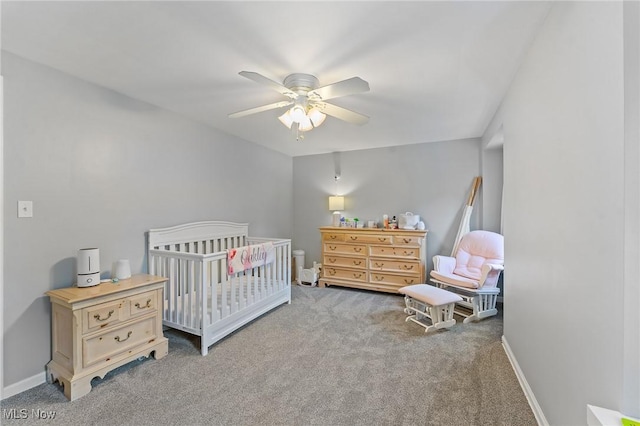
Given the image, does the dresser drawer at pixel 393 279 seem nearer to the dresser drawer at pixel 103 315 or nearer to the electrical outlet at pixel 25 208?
the dresser drawer at pixel 103 315

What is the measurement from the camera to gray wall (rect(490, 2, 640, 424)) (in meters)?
0.91

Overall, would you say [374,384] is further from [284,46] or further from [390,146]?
[390,146]

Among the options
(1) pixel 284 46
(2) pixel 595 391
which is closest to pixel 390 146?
(1) pixel 284 46

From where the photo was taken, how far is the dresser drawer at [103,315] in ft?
6.21

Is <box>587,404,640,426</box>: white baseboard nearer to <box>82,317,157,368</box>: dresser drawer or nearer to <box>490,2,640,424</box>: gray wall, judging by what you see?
<box>490,2,640,424</box>: gray wall

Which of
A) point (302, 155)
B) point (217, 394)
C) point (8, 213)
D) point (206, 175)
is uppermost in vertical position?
point (302, 155)

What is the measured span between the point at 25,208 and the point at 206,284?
1.35 meters

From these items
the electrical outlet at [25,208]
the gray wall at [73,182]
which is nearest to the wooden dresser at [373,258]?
the gray wall at [73,182]

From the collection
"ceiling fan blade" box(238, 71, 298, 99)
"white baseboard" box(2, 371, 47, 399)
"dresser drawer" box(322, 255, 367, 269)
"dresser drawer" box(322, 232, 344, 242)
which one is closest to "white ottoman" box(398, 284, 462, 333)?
"dresser drawer" box(322, 255, 367, 269)

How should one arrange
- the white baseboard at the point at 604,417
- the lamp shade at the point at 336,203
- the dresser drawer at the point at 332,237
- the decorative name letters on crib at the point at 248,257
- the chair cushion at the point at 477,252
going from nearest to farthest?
the white baseboard at the point at 604,417 < the decorative name letters on crib at the point at 248,257 < the chair cushion at the point at 477,252 < the dresser drawer at the point at 332,237 < the lamp shade at the point at 336,203

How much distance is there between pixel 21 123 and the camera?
1.91m

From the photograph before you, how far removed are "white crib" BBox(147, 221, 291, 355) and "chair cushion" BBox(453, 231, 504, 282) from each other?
7.58ft

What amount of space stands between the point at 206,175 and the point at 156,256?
44.9 inches

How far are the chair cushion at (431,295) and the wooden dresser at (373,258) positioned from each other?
2.62 feet
